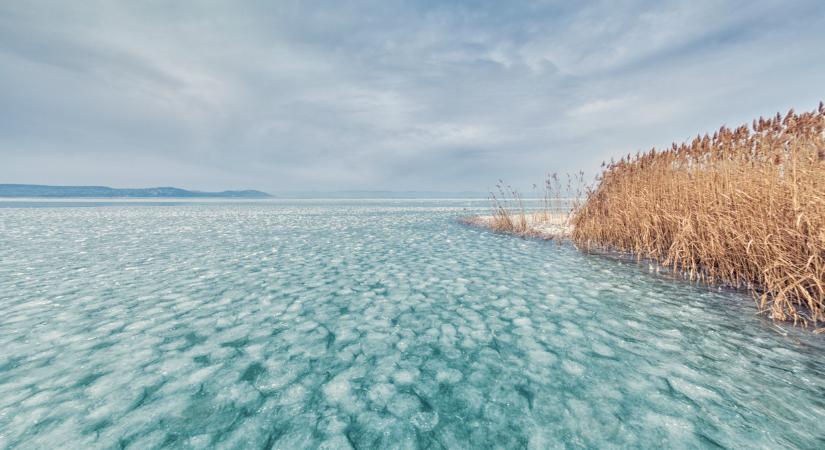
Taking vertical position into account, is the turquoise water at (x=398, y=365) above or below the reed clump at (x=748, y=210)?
below

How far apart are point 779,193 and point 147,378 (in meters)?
8.76

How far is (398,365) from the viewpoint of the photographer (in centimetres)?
344

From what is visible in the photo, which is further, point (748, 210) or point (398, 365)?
point (748, 210)

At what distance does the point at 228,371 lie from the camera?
329 cm

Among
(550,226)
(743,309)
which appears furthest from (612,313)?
(550,226)

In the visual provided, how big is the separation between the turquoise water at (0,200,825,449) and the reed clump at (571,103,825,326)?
0.70 metres

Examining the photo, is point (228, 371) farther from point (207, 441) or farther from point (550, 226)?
point (550, 226)

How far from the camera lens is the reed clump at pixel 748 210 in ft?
15.0

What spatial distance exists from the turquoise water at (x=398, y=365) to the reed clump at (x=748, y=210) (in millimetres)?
698

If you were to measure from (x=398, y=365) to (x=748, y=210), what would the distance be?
252 inches

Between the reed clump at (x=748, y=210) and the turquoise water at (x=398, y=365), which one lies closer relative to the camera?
the turquoise water at (x=398, y=365)

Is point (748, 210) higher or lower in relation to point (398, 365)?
higher

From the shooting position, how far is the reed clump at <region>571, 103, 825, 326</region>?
15.0 ft

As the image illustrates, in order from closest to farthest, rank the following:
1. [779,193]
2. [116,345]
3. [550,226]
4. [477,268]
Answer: [116,345] < [779,193] < [477,268] < [550,226]
